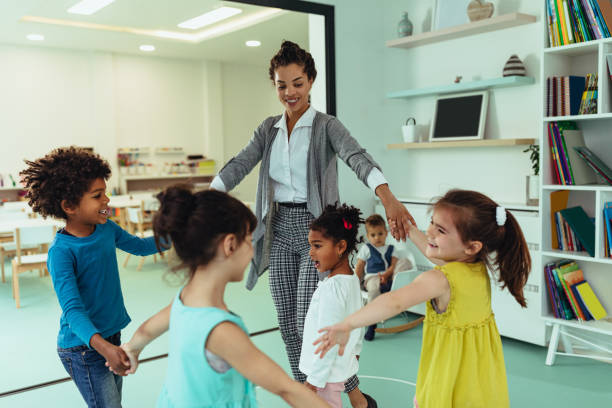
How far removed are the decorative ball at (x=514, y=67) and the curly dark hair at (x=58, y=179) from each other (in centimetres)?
269

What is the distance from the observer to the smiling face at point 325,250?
2.22 meters

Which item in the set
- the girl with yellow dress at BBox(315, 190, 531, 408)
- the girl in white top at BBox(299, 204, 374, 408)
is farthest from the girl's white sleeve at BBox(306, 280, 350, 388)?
the girl with yellow dress at BBox(315, 190, 531, 408)

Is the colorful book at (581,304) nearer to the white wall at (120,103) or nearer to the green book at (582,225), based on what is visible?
the green book at (582,225)

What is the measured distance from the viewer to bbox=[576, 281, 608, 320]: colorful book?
10.0ft

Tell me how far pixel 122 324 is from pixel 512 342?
8.63 ft

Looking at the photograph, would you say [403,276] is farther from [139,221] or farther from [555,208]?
[139,221]

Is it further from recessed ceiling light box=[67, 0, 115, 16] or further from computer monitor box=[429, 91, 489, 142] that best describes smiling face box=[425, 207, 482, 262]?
recessed ceiling light box=[67, 0, 115, 16]

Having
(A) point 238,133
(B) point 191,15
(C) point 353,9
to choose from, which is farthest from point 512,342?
(A) point 238,133

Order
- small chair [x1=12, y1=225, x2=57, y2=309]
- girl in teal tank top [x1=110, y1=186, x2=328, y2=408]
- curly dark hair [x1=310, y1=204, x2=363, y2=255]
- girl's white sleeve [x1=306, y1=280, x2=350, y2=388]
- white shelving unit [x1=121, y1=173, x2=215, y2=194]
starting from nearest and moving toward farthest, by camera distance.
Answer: girl in teal tank top [x1=110, y1=186, x2=328, y2=408], girl's white sleeve [x1=306, y1=280, x2=350, y2=388], curly dark hair [x1=310, y1=204, x2=363, y2=255], small chair [x1=12, y1=225, x2=57, y2=309], white shelving unit [x1=121, y1=173, x2=215, y2=194]

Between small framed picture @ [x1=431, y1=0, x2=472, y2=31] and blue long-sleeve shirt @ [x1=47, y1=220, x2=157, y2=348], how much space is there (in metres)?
2.92

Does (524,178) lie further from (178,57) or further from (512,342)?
(178,57)

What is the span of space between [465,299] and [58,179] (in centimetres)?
123

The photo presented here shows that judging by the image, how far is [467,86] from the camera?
12.0 feet

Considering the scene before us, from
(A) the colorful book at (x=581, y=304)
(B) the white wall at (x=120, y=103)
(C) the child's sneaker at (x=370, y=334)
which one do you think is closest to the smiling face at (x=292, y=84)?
(C) the child's sneaker at (x=370, y=334)
